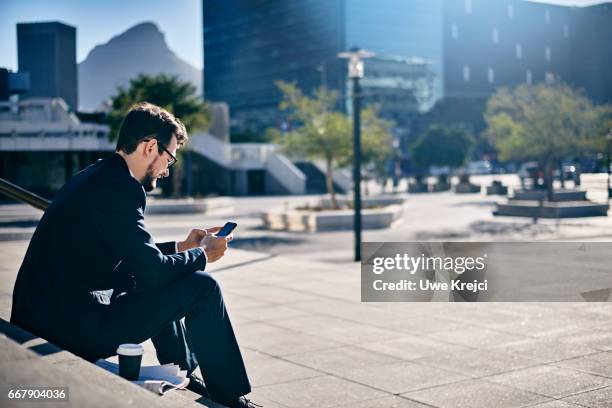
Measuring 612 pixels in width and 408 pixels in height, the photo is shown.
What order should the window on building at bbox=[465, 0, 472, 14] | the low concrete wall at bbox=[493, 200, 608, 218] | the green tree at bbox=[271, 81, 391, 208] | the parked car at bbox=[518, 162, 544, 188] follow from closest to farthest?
1. the low concrete wall at bbox=[493, 200, 608, 218]
2. the green tree at bbox=[271, 81, 391, 208]
3. the parked car at bbox=[518, 162, 544, 188]
4. the window on building at bbox=[465, 0, 472, 14]

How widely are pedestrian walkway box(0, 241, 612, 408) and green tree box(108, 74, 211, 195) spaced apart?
2409cm

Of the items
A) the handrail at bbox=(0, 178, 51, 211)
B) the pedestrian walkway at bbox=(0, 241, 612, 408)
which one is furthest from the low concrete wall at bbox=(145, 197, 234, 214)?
the handrail at bbox=(0, 178, 51, 211)

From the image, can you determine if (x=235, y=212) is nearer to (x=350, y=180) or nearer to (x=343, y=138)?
→ (x=343, y=138)

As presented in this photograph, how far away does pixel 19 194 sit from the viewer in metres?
5.32

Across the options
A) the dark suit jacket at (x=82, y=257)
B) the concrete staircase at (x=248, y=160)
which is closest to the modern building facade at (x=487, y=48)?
the concrete staircase at (x=248, y=160)

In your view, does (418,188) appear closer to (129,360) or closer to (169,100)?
(169,100)

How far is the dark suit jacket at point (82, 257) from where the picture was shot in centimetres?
351

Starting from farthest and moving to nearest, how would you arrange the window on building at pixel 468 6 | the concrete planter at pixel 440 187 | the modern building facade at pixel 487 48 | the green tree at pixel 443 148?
1. the window on building at pixel 468 6
2. the modern building facade at pixel 487 48
3. the green tree at pixel 443 148
4. the concrete planter at pixel 440 187

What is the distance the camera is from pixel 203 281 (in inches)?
144

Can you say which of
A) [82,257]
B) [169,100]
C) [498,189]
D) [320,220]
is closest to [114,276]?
[82,257]

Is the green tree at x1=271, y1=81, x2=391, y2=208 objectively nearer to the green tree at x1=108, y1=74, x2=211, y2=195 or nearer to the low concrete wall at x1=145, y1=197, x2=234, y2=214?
the low concrete wall at x1=145, y1=197, x2=234, y2=214

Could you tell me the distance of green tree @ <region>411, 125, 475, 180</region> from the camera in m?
61.5

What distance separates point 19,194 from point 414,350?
10.9 ft

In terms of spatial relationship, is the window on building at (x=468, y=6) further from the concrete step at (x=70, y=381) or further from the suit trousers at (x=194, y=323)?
the concrete step at (x=70, y=381)
